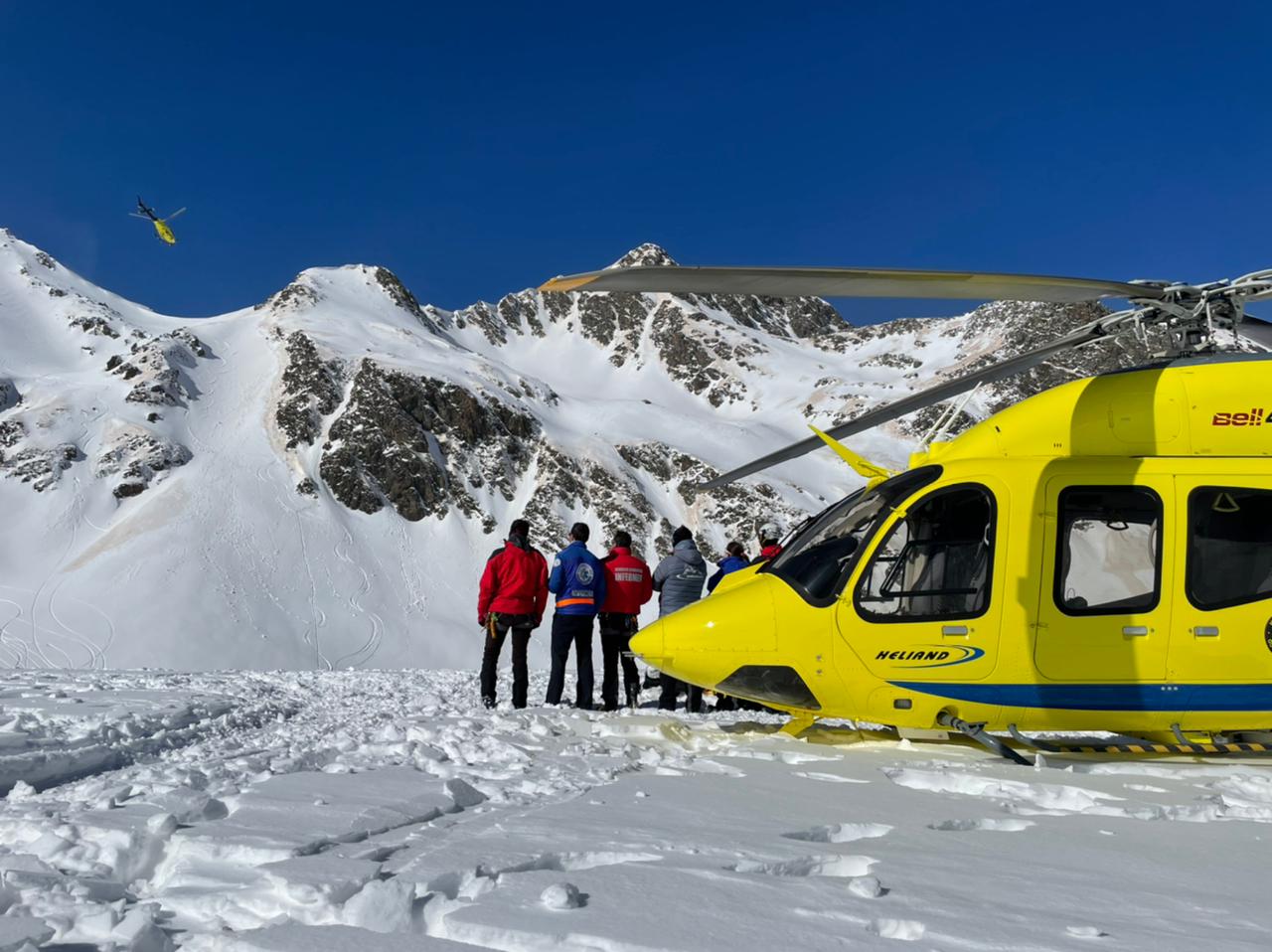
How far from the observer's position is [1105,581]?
586 centimetres

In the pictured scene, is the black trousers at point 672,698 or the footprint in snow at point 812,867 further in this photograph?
the black trousers at point 672,698

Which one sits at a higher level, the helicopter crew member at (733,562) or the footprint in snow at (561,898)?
the helicopter crew member at (733,562)

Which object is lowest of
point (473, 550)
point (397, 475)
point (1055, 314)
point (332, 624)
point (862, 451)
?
point (332, 624)

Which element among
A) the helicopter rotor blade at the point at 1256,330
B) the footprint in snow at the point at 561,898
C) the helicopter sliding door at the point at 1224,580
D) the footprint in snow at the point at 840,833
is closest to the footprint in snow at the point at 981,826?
the footprint in snow at the point at 840,833

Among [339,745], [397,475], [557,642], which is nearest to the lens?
[339,745]

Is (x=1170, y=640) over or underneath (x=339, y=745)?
over

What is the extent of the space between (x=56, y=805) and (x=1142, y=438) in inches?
255

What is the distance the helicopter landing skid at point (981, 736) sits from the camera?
213 inches

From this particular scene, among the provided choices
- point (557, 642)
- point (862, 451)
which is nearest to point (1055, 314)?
point (862, 451)

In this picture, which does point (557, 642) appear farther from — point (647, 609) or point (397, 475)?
point (397, 475)

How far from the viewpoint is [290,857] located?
2611mm

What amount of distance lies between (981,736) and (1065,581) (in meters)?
Result: 1.16

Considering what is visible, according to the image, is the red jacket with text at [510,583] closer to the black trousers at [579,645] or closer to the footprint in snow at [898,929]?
the black trousers at [579,645]

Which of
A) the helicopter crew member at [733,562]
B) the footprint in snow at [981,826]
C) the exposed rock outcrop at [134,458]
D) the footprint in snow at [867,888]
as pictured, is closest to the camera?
the footprint in snow at [867,888]
